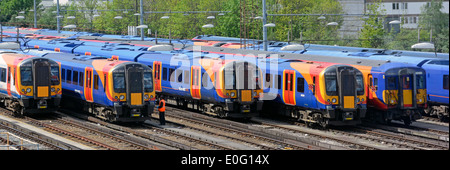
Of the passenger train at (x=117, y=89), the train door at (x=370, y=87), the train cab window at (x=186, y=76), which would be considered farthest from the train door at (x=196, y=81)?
the train door at (x=370, y=87)

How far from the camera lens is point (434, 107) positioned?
33.8 metres

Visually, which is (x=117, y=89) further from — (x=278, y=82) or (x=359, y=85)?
(x=359, y=85)

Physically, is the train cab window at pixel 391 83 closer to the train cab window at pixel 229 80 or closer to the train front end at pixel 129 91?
the train cab window at pixel 229 80

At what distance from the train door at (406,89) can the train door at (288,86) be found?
15.1ft

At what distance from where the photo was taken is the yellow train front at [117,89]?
30.9 m

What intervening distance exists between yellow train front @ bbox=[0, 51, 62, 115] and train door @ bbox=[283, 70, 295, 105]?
10.3m

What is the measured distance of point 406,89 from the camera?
31078 millimetres

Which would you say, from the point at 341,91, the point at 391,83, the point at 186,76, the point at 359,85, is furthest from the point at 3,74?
the point at 391,83

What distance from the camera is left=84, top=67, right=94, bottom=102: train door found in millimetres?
32719

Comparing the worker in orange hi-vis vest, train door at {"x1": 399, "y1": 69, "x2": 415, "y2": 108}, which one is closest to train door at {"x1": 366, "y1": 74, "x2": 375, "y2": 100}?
train door at {"x1": 399, "y1": 69, "x2": 415, "y2": 108}

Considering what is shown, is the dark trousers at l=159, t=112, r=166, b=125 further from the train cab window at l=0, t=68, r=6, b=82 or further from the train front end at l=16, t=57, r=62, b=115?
the train cab window at l=0, t=68, r=6, b=82

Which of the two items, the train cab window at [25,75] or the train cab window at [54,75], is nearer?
the train cab window at [25,75]
